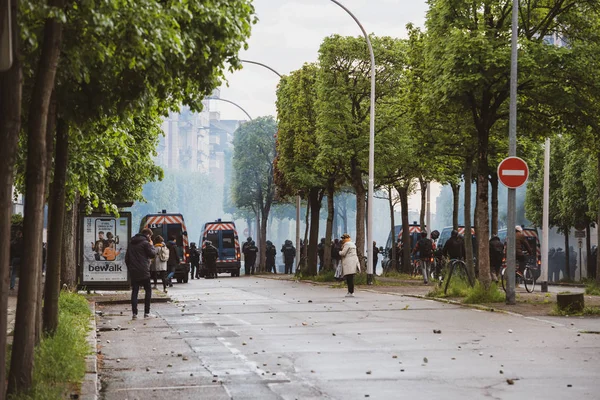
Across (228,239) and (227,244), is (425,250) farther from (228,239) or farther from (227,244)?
(227,244)

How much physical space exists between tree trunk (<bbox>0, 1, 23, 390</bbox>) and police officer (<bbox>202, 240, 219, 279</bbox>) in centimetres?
4493

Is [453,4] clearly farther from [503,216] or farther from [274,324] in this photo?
[503,216]

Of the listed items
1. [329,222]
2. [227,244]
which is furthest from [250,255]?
[329,222]

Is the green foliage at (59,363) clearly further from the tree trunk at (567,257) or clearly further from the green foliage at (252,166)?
the green foliage at (252,166)

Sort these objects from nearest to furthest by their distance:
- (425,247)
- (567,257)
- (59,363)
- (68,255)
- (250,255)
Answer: (59,363) → (68,255) → (425,247) → (567,257) → (250,255)

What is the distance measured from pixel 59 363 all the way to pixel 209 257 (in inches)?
1714

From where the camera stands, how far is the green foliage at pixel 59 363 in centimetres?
925

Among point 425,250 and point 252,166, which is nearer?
point 425,250

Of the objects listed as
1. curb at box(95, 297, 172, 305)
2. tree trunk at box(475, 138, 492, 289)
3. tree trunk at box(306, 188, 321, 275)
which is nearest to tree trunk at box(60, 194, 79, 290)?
curb at box(95, 297, 172, 305)

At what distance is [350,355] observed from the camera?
13.5m

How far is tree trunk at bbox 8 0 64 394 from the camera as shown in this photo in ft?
31.0

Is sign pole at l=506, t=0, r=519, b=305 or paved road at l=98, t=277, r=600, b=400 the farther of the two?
sign pole at l=506, t=0, r=519, b=305

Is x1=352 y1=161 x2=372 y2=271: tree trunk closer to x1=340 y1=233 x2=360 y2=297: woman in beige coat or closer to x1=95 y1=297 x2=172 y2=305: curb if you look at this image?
x1=340 y1=233 x2=360 y2=297: woman in beige coat

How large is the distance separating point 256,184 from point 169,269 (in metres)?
40.6
